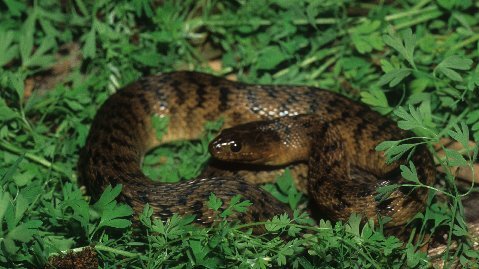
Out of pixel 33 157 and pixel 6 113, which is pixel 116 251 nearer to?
pixel 33 157

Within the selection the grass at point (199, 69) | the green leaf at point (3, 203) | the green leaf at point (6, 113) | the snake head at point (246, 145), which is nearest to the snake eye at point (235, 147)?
the snake head at point (246, 145)

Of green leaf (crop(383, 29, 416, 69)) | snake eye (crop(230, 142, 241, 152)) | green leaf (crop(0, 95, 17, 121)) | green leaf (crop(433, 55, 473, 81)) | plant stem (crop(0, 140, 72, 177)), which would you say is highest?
green leaf (crop(383, 29, 416, 69))

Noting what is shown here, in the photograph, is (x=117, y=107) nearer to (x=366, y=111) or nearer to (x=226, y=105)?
A: (x=226, y=105)

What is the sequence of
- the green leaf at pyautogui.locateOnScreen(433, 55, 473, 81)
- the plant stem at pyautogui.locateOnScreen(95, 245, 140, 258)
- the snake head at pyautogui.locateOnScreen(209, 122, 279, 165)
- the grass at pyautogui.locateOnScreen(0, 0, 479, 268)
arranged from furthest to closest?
the snake head at pyautogui.locateOnScreen(209, 122, 279, 165) < the green leaf at pyautogui.locateOnScreen(433, 55, 473, 81) < the grass at pyautogui.locateOnScreen(0, 0, 479, 268) < the plant stem at pyautogui.locateOnScreen(95, 245, 140, 258)

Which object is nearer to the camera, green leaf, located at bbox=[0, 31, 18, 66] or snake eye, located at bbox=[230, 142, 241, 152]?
snake eye, located at bbox=[230, 142, 241, 152]

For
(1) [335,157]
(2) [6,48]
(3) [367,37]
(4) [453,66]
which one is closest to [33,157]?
(2) [6,48]

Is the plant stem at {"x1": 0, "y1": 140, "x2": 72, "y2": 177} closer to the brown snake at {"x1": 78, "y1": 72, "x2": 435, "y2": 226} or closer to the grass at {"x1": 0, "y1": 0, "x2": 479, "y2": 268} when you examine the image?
the grass at {"x1": 0, "y1": 0, "x2": 479, "y2": 268}

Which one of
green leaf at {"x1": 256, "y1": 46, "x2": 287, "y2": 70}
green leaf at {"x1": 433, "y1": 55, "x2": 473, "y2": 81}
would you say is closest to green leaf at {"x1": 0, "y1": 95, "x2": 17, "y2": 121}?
green leaf at {"x1": 256, "y1": 46, "x2": 287, "y2": 70}
